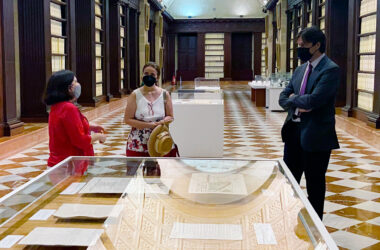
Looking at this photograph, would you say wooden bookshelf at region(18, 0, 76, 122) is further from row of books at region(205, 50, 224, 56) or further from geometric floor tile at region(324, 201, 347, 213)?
row of books at region(205, 50, 224, 56)

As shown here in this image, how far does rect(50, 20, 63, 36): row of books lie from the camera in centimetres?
1127

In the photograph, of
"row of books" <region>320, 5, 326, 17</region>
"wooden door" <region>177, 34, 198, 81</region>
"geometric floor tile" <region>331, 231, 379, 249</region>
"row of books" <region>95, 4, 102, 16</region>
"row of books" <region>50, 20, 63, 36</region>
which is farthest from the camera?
"wooden door" <region>177, 34, 198, 81</region>

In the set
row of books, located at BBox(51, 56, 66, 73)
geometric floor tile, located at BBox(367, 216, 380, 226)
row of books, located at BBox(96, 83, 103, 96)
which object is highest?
row of books, located at BBox(51, 56, 66, 73)

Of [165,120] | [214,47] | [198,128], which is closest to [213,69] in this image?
[214,47]

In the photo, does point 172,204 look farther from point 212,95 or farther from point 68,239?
point 212,95

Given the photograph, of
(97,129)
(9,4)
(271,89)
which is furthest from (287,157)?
(271,89)

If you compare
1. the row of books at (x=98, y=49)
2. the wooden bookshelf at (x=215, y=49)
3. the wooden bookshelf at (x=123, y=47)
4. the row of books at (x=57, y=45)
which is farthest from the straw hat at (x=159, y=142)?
the wooden bookshelf at (x=215, y=49)

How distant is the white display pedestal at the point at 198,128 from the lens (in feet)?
26.8

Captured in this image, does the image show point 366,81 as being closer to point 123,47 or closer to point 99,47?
point 99,47

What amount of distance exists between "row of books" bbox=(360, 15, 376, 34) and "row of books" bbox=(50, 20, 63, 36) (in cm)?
666

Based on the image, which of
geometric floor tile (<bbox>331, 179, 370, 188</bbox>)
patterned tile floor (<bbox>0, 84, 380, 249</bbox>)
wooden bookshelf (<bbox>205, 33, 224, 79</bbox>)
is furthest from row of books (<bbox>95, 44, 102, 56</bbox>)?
wooden bookshelf (<bbox>205, 33, 224, 79</bbox>)

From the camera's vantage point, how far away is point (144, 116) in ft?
15.6

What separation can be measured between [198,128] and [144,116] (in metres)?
3.51

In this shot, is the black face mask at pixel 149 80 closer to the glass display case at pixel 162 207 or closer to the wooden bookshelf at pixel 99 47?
the glass display case at pixel 162 207
